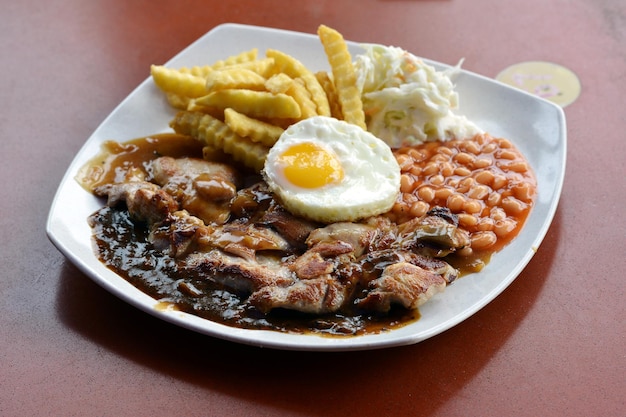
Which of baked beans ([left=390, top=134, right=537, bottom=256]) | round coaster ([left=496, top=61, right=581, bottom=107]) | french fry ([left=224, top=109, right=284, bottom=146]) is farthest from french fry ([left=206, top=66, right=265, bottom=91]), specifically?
round coaster ([left=496, top=61, right=581, bottom=107])

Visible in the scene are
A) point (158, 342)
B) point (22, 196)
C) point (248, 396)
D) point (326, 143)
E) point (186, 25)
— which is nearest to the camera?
point (248, 396)

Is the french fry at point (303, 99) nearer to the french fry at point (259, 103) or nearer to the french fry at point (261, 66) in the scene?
the french fry at point (259, 103)

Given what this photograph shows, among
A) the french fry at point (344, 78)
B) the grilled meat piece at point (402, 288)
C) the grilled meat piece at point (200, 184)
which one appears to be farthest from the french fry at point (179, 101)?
the grilled meat piece at point (402, 288)

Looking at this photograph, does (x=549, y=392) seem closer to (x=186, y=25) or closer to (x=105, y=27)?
(x=186, y=25)

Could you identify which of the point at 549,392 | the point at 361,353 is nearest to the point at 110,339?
the point at 361,353

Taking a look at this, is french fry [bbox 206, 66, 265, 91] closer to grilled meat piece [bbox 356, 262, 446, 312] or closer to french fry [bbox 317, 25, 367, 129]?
french fry [bbox 317, 25, 367, 129]

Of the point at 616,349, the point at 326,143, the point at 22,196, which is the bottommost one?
the point at 22,196
